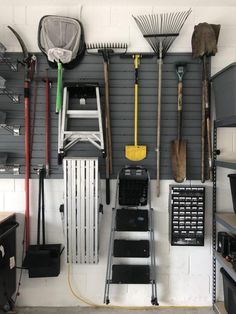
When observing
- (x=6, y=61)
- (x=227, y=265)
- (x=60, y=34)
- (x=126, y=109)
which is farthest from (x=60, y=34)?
(x=227, y=265)

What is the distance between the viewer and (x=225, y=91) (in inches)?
78.5

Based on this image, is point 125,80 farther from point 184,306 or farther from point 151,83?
point 184,306

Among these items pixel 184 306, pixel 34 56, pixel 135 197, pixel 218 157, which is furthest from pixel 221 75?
pixel 184 306

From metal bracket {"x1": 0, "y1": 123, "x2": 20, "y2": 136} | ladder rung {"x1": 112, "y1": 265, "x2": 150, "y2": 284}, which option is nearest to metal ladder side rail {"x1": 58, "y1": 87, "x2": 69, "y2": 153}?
metal bracket {"x1": 0, "y1": 123, "x2": 20, "y2": 136}

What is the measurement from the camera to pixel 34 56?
2309 millimetres

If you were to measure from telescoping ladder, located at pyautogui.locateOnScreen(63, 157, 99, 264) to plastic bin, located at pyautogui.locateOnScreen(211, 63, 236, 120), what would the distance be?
1.11m

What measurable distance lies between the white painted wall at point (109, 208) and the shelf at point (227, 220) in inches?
5.4

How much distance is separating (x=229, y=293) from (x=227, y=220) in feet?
1.88

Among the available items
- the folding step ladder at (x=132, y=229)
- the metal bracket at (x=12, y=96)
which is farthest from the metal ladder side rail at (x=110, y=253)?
the metal bracket at (x=12, y=96)

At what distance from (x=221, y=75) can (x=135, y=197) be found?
1238 millimetres

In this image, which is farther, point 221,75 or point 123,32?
point 123,32

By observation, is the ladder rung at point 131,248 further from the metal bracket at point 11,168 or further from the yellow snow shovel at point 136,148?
the metal bracket at point 11,168

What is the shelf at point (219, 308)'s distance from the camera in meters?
2.21

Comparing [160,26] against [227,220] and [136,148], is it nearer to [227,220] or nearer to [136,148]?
[136,148]
